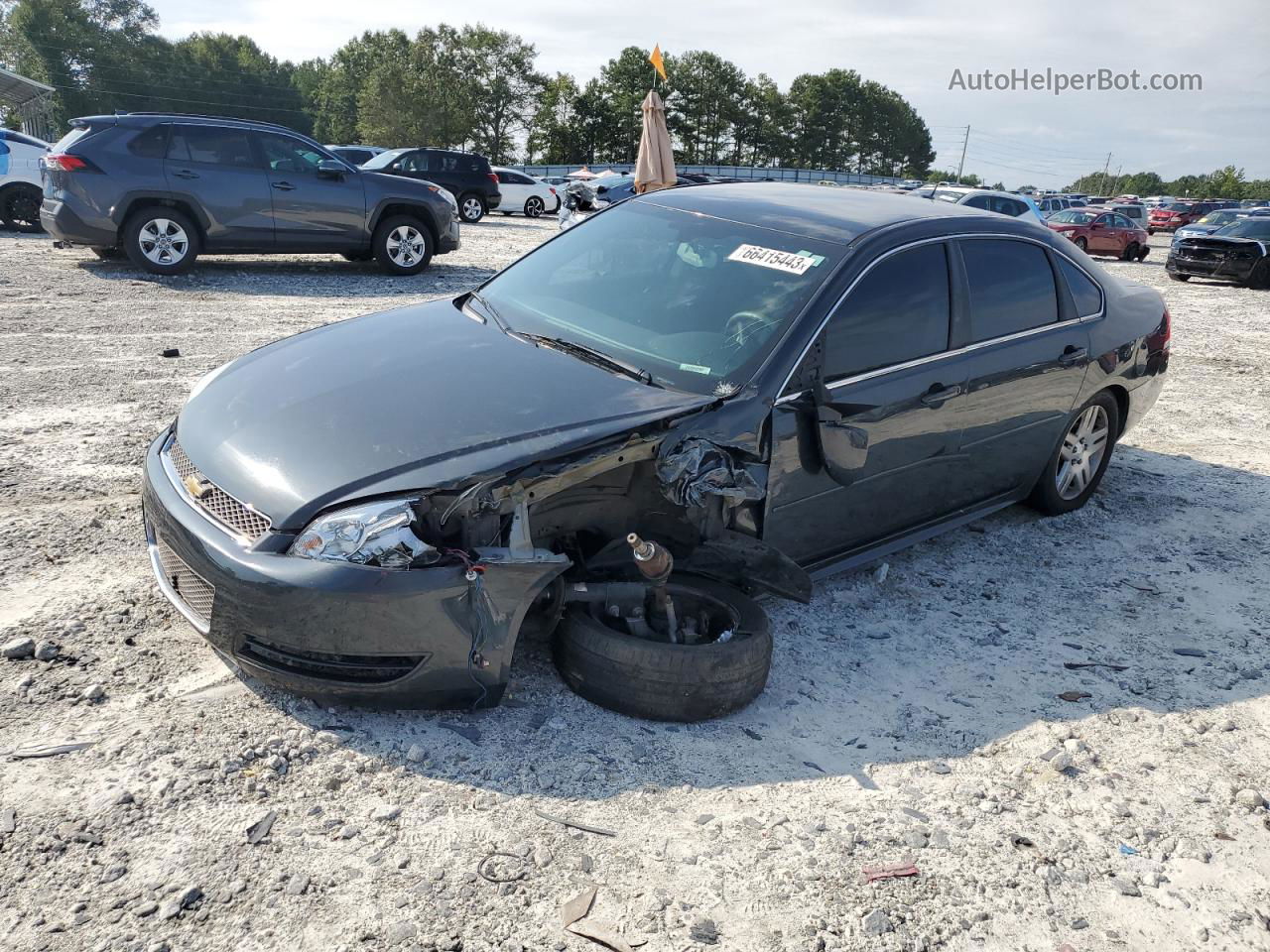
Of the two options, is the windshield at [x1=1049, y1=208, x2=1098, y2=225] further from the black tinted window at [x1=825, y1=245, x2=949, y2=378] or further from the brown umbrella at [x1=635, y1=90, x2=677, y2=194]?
the black tinted window at [x1=825, y1=245, x2=949, y2=378]

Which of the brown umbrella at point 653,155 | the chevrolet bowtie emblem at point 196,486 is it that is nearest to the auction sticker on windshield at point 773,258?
the chevrolet bowtie emblem at point 196,486

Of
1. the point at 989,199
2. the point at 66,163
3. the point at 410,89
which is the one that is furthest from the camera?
the point at 410,89

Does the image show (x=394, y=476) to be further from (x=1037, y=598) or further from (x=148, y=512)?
(x=1037, y=598)

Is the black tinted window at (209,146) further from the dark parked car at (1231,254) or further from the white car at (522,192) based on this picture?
the dark parked car at (1231,254)

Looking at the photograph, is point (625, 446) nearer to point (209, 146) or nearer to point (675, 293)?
point (675, 293)

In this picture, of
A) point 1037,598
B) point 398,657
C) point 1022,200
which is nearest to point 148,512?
point 398,657

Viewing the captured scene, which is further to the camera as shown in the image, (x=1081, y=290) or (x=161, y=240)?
(x=161, y=240)

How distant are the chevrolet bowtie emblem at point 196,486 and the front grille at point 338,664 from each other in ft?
1.78

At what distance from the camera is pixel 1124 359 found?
209 inches

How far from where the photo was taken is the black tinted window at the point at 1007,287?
4.41m

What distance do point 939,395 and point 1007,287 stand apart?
33.7 inches

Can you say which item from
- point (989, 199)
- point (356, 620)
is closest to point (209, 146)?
point (356, 620)

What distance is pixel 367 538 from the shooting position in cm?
285

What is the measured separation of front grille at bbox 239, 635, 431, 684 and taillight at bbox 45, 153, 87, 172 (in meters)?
9.59
